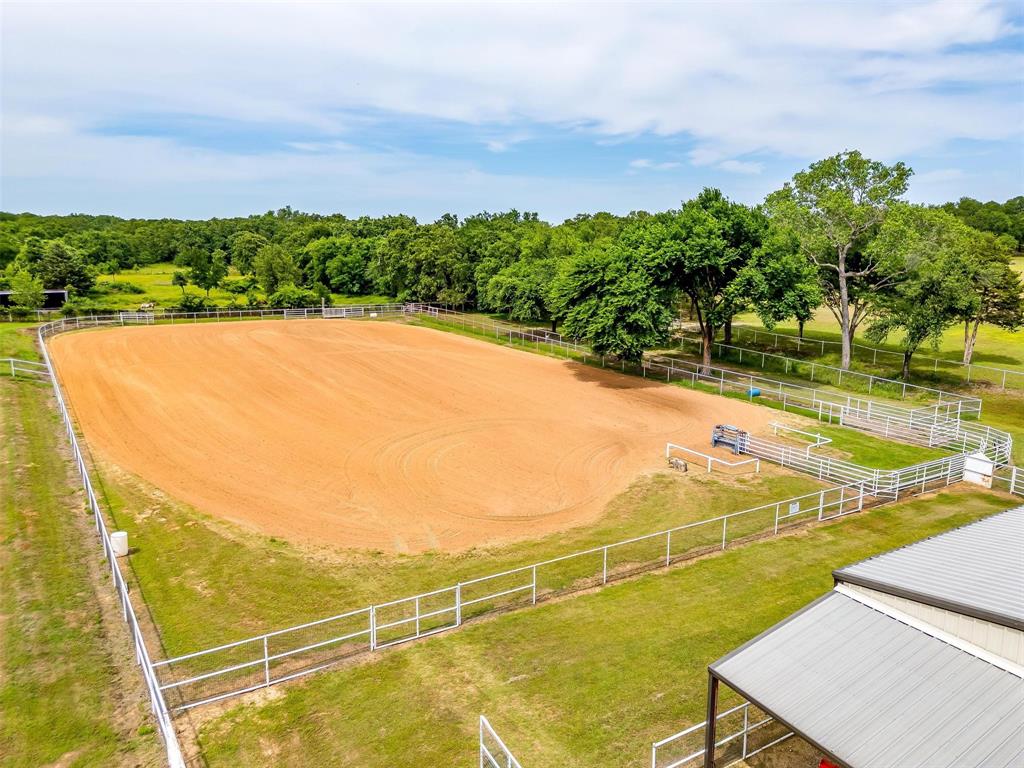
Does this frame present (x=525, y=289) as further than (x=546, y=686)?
Yes

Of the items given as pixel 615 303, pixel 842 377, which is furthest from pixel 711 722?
pixel 842 377

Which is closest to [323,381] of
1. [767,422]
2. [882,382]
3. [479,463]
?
[479,463]

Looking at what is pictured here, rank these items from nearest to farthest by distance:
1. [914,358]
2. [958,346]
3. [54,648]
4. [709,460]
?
[54,648], [709,460], [914,358], [958,346]

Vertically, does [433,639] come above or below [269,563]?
below

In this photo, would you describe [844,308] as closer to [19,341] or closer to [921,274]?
[921,274]

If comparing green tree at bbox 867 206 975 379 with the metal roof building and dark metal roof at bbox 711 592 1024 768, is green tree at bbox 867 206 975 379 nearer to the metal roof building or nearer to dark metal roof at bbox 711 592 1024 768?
the metal roof building

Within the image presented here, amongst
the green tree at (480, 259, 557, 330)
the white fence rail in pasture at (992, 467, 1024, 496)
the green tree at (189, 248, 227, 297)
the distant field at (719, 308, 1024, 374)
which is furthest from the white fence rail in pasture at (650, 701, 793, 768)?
the green tree at (189, 248, 227, 297)
